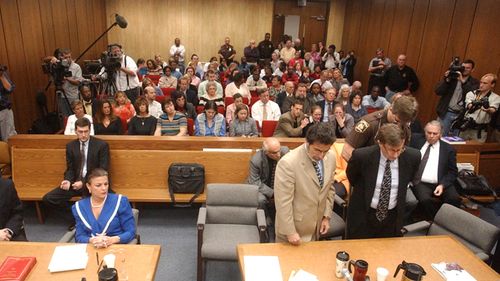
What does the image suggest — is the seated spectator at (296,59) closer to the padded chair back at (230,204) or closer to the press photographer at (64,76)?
the press photographer at (64,76)

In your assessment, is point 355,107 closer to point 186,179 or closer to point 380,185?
point 186,179

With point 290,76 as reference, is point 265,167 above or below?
below

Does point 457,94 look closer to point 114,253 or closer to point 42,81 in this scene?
point 114,253

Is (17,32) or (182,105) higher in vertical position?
(17,32)

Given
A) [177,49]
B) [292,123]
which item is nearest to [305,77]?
[292,123]

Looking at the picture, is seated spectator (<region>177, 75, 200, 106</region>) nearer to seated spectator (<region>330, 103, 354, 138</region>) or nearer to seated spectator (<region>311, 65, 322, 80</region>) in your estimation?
seated spectator (<region>330, 103, 354, 138</region>)

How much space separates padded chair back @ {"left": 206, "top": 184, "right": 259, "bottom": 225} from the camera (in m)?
3.32

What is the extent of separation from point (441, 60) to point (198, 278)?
6.70 metres

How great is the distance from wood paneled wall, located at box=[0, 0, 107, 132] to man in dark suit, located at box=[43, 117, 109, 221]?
11.8 ft

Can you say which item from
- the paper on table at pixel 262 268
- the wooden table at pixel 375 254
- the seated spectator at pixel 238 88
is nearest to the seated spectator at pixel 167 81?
the seated spectator at pixel 238 88

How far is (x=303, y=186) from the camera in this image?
8.07ft

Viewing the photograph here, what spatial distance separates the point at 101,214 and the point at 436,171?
Answer: 3.44 meters

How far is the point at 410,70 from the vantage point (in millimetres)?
7785

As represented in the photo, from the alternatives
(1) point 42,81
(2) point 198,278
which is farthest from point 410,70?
(1) point 42,81
